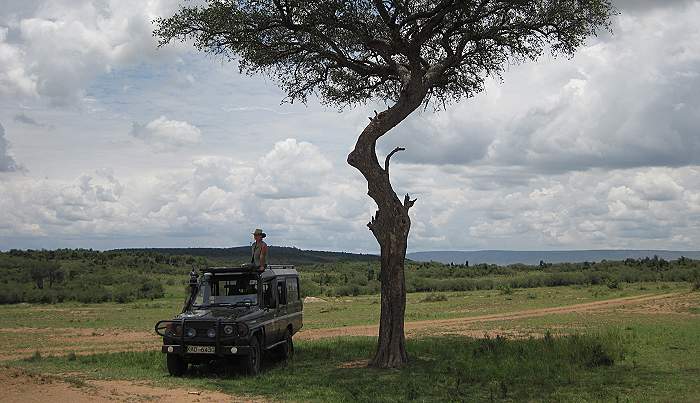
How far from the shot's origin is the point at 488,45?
2056cm

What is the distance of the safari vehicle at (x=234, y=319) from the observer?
15.5m

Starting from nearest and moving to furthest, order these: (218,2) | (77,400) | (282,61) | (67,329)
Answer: (77,400) → (218,2) → (282,61) → (67,329)

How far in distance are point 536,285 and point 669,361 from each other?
48615 mm

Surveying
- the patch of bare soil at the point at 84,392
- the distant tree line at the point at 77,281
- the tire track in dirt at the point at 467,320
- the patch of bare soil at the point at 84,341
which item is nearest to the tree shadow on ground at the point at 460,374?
the patch of bare soil at the point at 84,392

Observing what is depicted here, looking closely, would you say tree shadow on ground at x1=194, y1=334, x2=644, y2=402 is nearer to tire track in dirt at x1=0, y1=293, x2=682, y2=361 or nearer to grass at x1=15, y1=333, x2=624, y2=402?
grass at x1=15, y1=333, x2=624, y2=402

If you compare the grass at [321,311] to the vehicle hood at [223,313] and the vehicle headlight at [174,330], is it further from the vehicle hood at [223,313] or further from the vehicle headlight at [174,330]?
the vehicle headlight at [174,330]

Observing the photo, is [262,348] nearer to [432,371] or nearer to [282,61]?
[432,371]

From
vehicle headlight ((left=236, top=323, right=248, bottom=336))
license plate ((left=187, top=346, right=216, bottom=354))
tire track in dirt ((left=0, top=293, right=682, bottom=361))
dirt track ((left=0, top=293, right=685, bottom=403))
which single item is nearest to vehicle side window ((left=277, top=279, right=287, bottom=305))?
vehicle headlight ((left=236, top=323, right=248, bottom=336))

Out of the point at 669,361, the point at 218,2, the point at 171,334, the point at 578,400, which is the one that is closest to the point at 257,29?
the point at 218,2

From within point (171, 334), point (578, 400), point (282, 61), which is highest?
point (282, 61)

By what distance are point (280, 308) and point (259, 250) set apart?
152cm

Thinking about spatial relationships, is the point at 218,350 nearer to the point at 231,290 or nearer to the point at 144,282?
the point at 231,290

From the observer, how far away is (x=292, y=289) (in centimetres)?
1948

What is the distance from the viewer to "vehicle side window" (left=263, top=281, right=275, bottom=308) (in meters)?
17.2
